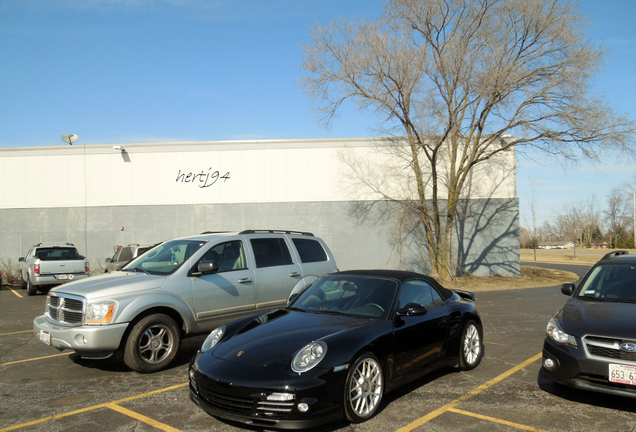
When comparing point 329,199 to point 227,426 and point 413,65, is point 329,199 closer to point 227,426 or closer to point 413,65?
point 413,65

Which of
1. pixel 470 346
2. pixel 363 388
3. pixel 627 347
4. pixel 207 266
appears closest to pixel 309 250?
pixel 207 266

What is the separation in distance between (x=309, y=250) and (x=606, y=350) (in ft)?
17.3

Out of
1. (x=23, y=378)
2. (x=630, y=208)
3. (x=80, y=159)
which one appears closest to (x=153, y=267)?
(x=23, y=378)

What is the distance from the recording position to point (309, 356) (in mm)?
4457

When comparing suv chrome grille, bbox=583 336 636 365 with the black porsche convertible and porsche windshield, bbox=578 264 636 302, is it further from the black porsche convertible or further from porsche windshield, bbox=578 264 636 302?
the black porsche convertible

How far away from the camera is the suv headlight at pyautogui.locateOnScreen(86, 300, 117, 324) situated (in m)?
6.20

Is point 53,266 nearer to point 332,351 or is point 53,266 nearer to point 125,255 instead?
point 125,255

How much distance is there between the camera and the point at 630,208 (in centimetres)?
8050

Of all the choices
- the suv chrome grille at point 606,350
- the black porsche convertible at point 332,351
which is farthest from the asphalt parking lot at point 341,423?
the suv chrome grille at point 606,350

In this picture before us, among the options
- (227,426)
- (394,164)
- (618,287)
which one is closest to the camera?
(227,426)

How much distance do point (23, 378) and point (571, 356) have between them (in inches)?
263

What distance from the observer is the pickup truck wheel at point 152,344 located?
6.34 meters

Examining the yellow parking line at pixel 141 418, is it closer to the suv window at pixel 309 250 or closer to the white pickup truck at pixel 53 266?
the suv window at pixel 309 250

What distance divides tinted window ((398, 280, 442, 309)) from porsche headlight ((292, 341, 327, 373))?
1313mm
